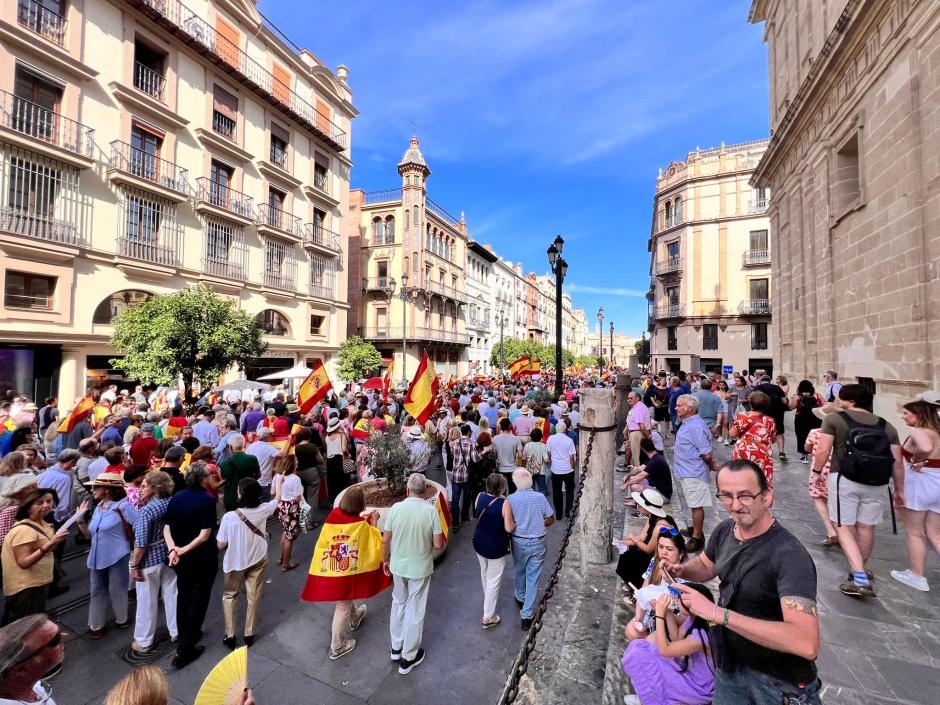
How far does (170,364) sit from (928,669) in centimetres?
1447

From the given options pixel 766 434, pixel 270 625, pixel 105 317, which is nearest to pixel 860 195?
pixel 766 434

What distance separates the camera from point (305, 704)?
3293 mm

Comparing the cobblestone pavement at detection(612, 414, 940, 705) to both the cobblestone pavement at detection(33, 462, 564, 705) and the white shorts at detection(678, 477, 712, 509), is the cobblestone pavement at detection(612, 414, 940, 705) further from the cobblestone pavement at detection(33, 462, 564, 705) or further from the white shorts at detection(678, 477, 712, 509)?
the cobblestone pavement at detection(33, 462, 564, 705)

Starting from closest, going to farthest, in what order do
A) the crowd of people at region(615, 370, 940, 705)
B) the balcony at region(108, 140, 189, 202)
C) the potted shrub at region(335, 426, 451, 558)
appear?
1. the crowd of people at region(615, 370, 940, 705)
2. the potted shrub at region(335, 426, 451, 558)
3. the balcony at region(108, 140, 189, 202)

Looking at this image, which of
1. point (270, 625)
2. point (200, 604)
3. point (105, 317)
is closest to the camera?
point (200, 604)

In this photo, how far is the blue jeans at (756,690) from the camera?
5.93 ft

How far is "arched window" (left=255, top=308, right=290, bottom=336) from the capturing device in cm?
2077

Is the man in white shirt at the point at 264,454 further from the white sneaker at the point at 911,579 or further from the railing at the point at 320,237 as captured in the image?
the railing at the point at 320,237

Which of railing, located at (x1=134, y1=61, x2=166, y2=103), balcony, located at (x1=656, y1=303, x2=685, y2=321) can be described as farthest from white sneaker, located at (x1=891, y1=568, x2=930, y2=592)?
balcony, located at (x1=656, y1=303, x2=685, y2=321)

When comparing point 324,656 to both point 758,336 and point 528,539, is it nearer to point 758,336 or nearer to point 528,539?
point 528,539

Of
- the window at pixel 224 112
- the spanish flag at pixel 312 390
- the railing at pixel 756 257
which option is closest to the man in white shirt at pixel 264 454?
the spanish flag at pixel 312 390

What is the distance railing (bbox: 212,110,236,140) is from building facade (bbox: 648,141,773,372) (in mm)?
30504

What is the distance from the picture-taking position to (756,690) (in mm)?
1889

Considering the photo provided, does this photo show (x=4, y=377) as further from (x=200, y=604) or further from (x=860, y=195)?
(x=860, y=195)
